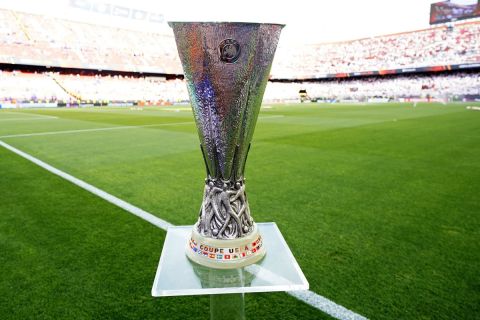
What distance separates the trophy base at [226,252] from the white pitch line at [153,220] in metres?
0.65

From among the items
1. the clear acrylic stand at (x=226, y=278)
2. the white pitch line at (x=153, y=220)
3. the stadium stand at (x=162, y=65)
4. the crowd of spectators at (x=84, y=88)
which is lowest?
the white pitch line at (x=153, y=220)

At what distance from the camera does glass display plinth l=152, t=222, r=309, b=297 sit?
38.7 inches

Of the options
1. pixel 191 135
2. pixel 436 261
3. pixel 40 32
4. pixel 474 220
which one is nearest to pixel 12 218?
pixel 436 261

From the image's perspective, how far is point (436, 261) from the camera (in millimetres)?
2041

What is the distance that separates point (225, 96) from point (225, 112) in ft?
0.16

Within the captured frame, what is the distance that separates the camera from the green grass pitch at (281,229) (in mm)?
1648

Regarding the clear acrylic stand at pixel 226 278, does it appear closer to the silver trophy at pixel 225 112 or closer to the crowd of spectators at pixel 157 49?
the silver trophy at pixel 225 112

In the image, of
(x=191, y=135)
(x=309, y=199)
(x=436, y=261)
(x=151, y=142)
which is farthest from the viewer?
(x=191, y=135)

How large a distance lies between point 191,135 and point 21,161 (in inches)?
151

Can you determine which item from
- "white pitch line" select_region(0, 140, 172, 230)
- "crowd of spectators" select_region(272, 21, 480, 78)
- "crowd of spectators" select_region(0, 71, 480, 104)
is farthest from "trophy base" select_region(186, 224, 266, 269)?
"crowd of spectators" select_region(272, 21, 480, 78)

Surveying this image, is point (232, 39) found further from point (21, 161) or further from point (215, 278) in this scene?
point (21, 161)

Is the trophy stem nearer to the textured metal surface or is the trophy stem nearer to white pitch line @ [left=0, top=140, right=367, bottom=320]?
the textured metal surface

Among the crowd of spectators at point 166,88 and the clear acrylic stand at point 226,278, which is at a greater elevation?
the crowd of spectators at point 166,88

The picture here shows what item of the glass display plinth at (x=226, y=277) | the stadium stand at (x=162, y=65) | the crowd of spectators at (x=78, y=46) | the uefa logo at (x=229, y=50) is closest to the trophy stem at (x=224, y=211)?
the glass display plinth at (x=226, y=277)
